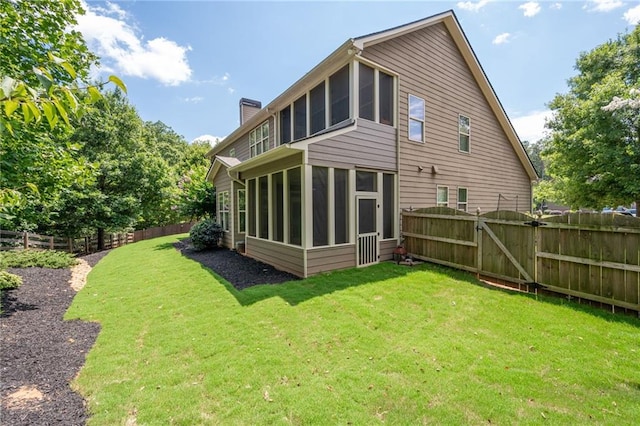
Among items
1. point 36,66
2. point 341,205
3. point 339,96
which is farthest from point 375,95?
point 36,66

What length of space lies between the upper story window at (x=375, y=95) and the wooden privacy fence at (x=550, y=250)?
129 inches

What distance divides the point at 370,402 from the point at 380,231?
→ 591 cm

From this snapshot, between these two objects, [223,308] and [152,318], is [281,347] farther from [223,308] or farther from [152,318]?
[152,318]

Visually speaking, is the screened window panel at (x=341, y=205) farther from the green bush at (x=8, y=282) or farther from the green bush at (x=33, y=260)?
the green bush at (x=33, y=260)

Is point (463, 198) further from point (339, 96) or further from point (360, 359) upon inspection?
point (360, 359)

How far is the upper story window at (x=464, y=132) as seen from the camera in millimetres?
11078

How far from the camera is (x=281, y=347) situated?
4.00 m

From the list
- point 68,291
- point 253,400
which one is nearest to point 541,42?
point 253,400

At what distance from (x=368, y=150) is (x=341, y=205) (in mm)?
1825

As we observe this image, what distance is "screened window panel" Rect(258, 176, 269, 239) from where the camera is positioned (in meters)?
9.22

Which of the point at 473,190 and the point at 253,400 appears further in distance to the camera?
the point at 473,190

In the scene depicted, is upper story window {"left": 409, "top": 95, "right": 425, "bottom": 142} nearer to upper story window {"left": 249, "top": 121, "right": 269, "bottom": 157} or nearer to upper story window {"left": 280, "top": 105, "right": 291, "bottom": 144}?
upper story window {"left": 280, "top": 105, "right": 291, "bottom": 144}

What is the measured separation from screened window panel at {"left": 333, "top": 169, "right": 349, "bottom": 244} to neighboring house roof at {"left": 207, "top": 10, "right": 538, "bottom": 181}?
3.16 meters

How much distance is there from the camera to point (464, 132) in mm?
11227
